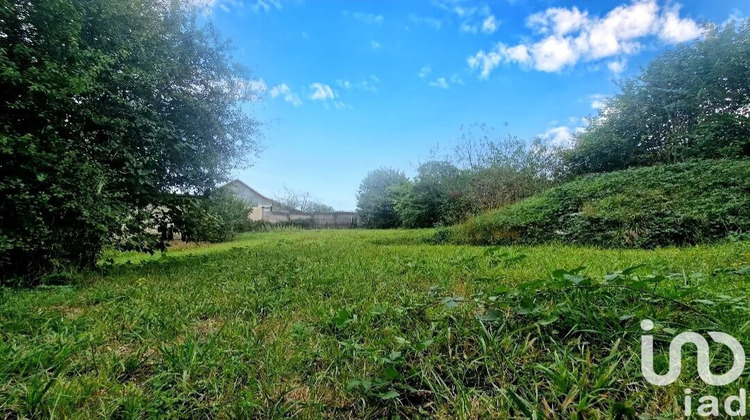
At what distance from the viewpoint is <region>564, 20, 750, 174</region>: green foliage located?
904 centimetres

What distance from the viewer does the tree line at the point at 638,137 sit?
31.5 feet

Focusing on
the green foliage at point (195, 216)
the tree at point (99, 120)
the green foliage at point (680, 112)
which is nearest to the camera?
the tree at point (99, 120)

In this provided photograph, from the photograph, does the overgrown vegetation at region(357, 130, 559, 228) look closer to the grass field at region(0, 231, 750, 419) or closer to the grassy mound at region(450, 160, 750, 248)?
the grassy mound at region(450, 160, 750, 248)

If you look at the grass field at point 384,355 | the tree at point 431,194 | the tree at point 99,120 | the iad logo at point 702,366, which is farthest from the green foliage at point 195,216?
the tree at point 431,194

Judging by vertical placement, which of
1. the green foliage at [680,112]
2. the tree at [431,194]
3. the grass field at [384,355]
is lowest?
the grass field at [384,355]

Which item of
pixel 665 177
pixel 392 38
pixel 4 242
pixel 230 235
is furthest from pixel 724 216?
pixel 230 235

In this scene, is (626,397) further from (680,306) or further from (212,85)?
(212,85)

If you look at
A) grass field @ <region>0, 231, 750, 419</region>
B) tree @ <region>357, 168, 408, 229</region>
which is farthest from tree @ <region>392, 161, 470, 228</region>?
grass field @ <region>0, 231, 750, 419</region>

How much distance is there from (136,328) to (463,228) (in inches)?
249

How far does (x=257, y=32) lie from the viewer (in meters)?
6.85

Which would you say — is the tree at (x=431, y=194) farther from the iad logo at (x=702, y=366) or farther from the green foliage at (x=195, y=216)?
the iad logo at (x=702, y=366)

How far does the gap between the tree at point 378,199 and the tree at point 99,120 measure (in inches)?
498

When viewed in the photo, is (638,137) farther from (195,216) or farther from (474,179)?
(195,216)

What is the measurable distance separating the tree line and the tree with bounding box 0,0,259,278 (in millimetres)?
7250
